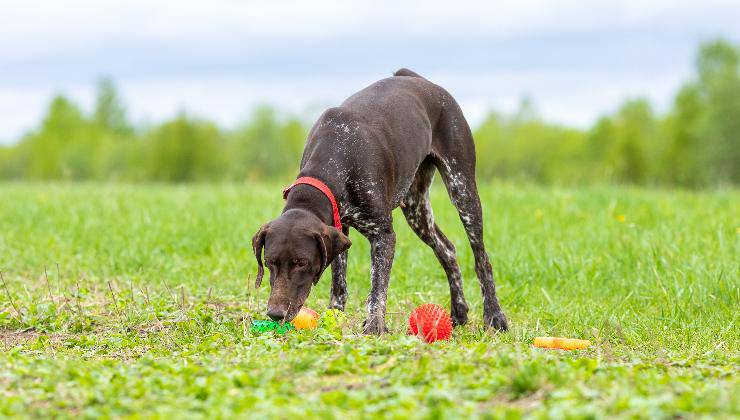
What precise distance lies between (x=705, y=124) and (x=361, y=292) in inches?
1841

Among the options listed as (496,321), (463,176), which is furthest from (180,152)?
(496,321)

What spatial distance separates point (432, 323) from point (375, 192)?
1.24 metres

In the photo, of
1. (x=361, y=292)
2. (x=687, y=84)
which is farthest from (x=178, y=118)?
(x=361, y=292)

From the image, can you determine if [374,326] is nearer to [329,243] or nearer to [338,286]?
[329,243]

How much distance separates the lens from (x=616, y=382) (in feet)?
Result: 14.6

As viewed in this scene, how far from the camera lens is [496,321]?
25.4 ft

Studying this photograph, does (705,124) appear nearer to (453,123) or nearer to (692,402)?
(453,123)

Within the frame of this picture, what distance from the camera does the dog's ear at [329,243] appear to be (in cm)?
623

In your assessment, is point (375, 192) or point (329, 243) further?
point (375, 192)

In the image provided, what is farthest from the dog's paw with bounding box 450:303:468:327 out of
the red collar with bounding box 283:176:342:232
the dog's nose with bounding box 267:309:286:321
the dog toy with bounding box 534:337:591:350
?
the dog's nose with bounding box 267:309:286:321

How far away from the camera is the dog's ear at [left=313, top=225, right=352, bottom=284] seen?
6227mm

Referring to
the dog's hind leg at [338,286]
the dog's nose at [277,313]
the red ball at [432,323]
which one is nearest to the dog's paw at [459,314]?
the dog's hind leg at [338,286]

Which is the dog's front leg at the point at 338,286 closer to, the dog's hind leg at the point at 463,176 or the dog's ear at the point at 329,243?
the dog's ear at the point at 329,243

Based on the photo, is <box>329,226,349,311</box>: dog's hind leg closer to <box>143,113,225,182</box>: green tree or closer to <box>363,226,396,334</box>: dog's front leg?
<box>363,226,396,334</box>: dog's front leg
